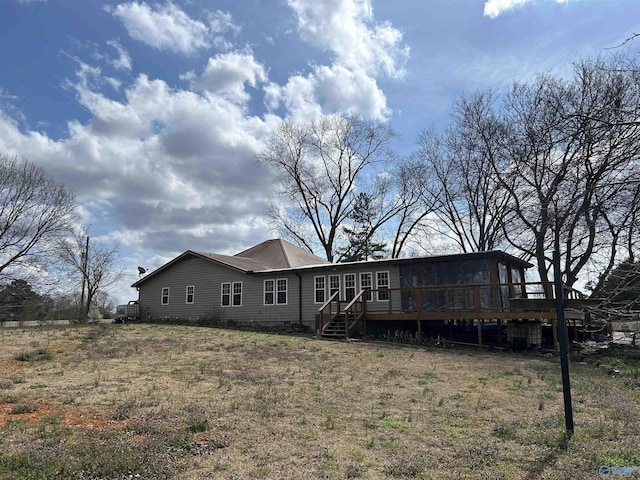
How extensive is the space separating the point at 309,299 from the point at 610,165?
15.4 m

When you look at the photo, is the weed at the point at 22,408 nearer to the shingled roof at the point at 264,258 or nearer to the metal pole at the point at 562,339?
the metal pole at the point at 562,339

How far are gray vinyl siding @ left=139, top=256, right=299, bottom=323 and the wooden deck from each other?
3.14 metres

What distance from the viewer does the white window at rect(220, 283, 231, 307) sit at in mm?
23109

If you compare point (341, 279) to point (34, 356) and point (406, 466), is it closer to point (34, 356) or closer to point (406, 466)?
point (34, 356)

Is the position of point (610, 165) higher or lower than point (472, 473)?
higher

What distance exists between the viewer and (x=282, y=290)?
70.8ft

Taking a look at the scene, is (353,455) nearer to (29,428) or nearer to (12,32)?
(29,428)

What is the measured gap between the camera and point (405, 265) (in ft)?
60.8

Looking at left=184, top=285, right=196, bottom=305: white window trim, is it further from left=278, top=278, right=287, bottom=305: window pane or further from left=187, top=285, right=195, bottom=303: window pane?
left=278, top=278, right=287, bottom=305: window pane

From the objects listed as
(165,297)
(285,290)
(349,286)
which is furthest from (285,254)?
(165,297)

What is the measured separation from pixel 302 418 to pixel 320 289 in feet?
46.9

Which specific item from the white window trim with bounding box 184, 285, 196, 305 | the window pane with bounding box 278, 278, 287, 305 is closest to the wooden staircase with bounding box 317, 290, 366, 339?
the window pane with bounding box 278, 278, 287, 305

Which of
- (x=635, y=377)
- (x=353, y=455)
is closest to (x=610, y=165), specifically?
(x=353, y=455)

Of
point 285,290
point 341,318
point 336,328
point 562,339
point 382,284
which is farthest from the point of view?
point 285,290
